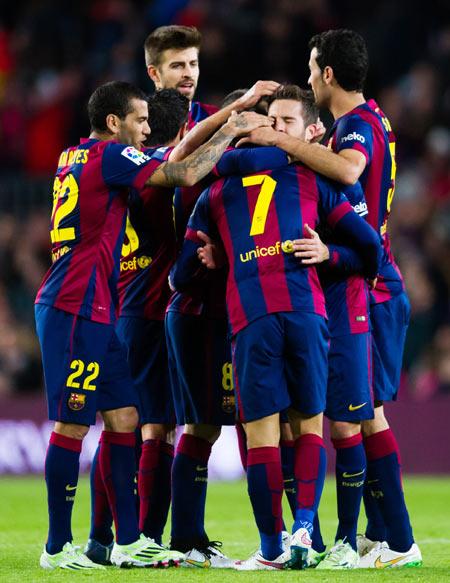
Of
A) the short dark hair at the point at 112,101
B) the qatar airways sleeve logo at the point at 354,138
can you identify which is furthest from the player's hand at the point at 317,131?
the short dark hair at the point at 112,101

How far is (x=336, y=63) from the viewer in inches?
261

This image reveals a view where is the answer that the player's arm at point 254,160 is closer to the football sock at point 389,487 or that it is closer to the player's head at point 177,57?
the football sock at point 389,487

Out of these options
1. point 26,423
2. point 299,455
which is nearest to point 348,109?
point 299,455

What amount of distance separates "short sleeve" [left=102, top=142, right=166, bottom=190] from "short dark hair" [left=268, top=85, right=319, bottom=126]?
66 centimetres

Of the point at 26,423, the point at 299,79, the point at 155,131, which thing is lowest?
the point at 26,423

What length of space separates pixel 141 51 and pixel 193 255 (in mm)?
9764

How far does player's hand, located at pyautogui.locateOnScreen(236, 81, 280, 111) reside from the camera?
6371 mm

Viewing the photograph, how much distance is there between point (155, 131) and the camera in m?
7.02

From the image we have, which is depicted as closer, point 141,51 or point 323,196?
point 323,196

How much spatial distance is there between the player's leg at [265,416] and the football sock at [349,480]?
45cm

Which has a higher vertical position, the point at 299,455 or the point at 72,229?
the point at 72,229

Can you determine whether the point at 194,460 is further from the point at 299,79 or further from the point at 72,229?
the point at 299,79

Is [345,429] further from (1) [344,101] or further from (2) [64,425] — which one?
(1) [344,101]

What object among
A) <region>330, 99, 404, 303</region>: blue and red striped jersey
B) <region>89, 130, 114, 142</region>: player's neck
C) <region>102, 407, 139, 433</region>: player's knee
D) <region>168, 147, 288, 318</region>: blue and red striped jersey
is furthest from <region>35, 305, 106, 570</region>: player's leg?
<region>330, 99, 404, 303</region>: blue and red striped jersey
